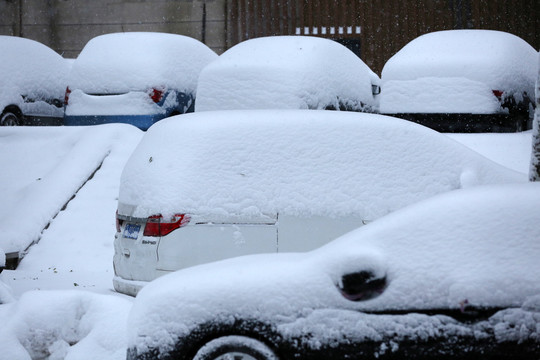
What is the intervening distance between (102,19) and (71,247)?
13.4m

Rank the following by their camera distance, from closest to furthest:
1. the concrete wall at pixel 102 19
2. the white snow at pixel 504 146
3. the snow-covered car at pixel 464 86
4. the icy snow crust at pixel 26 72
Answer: the white snow at pixel 504 146 → the snow-covered car at pixel 464 86 → the icy snow crust at pixel 26 72 → the concrete wall at pixel 102 19

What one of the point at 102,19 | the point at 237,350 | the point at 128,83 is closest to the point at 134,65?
the point at 128,83

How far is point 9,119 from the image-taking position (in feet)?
40.0

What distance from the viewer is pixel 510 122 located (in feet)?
32.7

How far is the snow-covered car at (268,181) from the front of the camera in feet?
17.0

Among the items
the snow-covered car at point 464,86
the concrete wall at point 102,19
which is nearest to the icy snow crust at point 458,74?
the snow-covered car at point 464,86

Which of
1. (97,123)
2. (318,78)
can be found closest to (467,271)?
(318,78)

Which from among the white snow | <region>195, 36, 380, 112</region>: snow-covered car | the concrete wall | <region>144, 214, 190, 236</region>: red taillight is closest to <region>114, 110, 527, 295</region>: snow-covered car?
<region>144, 214, 190, 236</region>: red taillight

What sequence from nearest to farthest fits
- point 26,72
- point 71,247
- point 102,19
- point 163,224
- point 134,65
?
point 163,224 < point 71,247 < point 134,65 < point 26,72 < point 102,19

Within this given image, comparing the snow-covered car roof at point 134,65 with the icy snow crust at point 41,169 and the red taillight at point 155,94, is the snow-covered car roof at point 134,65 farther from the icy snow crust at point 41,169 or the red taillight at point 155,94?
the icy snow crust at point 41,169

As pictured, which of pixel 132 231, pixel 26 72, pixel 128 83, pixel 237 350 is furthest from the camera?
pixel 26 72

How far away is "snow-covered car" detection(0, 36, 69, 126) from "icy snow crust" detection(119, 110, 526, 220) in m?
7.29

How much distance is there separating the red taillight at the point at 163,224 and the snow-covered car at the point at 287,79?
3696mm

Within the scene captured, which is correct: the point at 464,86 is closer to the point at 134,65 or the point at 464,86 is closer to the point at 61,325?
the point at 134,65
